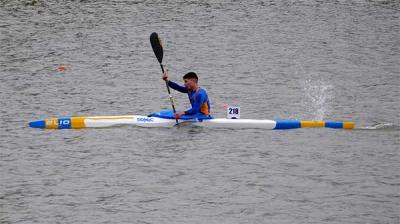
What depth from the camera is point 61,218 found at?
2017cm

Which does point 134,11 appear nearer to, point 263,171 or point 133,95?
point 133,95

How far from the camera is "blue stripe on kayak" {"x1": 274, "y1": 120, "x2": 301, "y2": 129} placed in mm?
27891

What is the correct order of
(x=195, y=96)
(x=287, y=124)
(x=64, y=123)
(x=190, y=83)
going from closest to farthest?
(x=195, y=96)
(x=190, y=83)
(x=64, y=123)
(x=287, y=124)

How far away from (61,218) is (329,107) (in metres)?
14.8

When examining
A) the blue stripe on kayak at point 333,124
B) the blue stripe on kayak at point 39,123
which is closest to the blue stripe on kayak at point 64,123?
the blue stripe on kayak at point 39,123

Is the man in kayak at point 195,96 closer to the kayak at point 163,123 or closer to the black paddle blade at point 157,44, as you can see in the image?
the kayak at point 163,123

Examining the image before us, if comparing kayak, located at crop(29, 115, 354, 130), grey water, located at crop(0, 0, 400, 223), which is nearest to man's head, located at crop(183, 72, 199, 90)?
kayak, located at crop(29, 115, 354, 130)

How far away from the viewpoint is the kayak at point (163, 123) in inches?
1091

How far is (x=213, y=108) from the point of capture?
3206cm

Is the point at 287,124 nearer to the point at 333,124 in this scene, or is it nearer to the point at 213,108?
the point at 333,124

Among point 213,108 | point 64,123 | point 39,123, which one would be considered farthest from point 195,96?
point 39,123

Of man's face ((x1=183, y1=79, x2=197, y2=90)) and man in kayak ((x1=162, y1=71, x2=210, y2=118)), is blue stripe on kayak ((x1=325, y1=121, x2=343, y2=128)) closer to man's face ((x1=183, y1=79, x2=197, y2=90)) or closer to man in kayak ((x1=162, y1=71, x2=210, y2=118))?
man in kayak ((x1=162, y1=71, x2=210, y2=118))

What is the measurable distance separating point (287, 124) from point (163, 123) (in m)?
4.26

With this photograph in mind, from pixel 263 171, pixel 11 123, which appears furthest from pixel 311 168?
pixel 11 123
